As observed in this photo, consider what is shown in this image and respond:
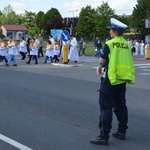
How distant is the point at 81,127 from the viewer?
7055 millimetres

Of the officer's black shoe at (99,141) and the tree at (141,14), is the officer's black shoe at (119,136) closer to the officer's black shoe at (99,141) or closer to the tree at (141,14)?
the officer's black shoe at (99,141)

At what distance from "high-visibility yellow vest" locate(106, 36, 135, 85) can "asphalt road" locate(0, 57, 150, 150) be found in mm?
1069

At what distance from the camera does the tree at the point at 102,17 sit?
89.1m

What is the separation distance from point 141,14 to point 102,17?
719 inches

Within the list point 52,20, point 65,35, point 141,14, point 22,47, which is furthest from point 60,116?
point 52,20

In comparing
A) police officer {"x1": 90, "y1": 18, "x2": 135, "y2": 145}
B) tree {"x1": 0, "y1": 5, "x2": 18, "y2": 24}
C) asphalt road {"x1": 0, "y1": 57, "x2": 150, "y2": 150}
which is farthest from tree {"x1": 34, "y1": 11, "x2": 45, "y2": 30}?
police officer {"x1": 90, "y1": 18, "x2": 135, "y2": 145}

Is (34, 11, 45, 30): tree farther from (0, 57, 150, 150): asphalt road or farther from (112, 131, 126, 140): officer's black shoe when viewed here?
(112, 131, 126, 140): officer's black shoe

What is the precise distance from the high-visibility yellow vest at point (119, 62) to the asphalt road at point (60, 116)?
1.07 m

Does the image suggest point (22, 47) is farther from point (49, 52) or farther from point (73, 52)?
point (73, 52)

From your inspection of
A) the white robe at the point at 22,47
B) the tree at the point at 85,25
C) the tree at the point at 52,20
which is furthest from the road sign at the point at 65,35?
the tree at the point at 52,20

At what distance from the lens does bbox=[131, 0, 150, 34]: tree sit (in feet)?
241

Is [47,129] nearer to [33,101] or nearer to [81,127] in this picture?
[81,127]

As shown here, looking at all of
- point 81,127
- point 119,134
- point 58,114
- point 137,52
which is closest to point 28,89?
point 58,114

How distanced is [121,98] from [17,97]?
16.1 feet
